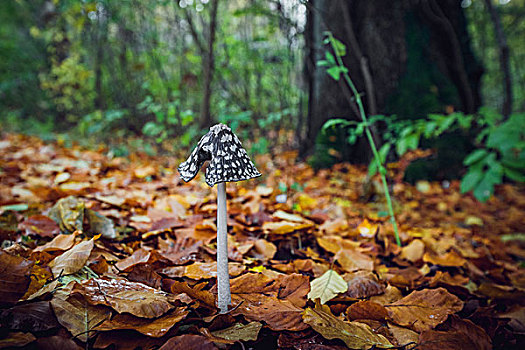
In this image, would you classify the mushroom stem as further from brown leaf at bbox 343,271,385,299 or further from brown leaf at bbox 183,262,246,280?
brown leaf at bbox 343,271,385,299

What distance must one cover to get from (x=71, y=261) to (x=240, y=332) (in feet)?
2.45

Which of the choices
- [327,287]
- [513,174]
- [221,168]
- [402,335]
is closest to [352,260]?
[327,287]

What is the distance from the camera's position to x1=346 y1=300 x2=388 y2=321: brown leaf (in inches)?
53.1

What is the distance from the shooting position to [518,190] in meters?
5.08

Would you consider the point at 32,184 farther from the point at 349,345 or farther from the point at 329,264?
the point at 349,345

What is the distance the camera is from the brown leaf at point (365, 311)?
1.35m

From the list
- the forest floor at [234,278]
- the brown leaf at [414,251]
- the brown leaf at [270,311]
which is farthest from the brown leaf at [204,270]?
the brown leaf at [414,251]

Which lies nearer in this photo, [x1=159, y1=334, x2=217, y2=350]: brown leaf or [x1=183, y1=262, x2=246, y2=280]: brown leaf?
[x1=159, y1=334, x2=217, y2=350]: brown leaf

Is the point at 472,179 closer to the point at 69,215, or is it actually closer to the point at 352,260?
the point at 352,260

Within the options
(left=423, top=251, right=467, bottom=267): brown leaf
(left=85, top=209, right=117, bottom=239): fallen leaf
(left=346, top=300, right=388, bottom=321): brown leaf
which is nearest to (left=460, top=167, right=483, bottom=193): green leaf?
(left=423, top=251, right=467, bottom=267): brown leaf

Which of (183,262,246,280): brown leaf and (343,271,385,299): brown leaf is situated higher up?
(183,262,246,280): brown leaf

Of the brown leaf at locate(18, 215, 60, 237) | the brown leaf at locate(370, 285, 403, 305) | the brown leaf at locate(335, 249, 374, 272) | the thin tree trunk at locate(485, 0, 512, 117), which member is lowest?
the brown leaf at locate(370, 285, 403, 305)

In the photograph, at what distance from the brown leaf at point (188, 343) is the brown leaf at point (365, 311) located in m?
0.64

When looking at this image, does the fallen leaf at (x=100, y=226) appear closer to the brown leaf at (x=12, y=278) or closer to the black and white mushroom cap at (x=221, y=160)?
the brown leaf at (x=12, y=278)
